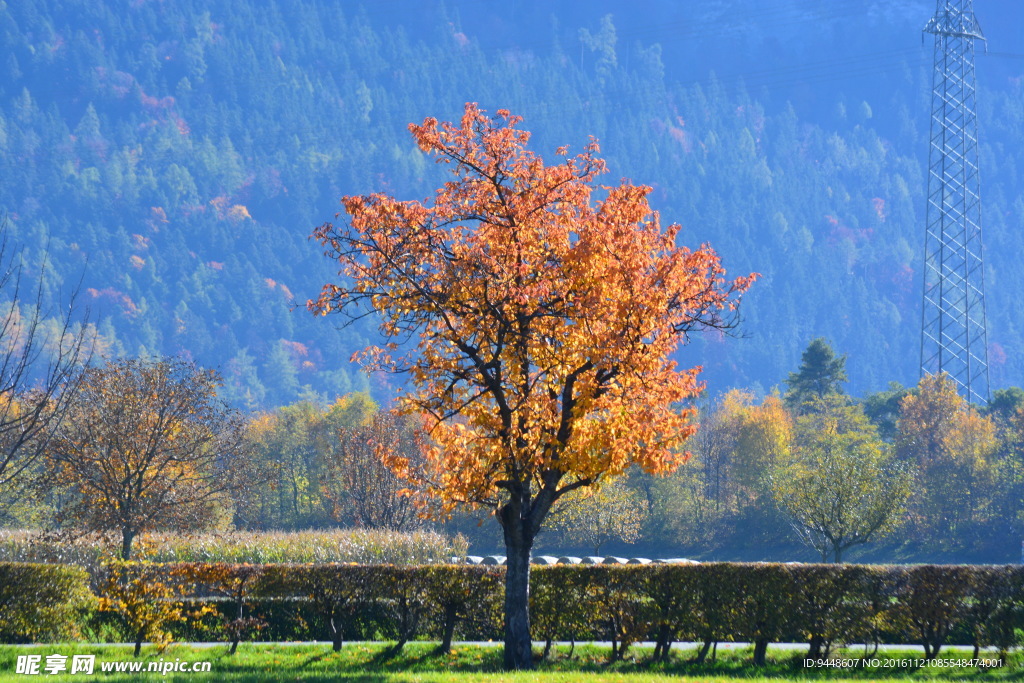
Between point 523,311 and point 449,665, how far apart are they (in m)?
6.25

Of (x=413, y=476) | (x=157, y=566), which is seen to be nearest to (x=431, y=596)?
(x=413, y=476)

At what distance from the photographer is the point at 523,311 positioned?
44.6 feet

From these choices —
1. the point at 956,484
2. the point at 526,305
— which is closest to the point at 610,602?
the point at 526,305

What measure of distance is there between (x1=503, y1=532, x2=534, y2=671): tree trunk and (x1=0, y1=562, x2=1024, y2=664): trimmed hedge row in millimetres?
2361

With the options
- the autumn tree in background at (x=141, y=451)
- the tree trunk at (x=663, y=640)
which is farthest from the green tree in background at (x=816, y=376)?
the tree trunk at (x=663, y=640)

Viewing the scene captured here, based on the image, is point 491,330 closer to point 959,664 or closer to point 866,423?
point 959,664

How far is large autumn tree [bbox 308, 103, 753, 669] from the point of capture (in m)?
13.2

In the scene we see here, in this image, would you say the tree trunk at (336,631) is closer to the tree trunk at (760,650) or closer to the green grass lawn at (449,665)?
the green grass lawn at (449,665)

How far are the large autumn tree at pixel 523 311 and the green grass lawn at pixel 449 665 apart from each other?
1460mm

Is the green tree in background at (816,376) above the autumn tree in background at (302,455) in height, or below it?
above

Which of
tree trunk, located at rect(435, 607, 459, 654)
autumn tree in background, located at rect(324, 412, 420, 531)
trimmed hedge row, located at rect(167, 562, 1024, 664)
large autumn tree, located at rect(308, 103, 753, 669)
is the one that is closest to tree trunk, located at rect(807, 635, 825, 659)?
trimmed hedge row, located at rect(167, 562, 1024, 664)

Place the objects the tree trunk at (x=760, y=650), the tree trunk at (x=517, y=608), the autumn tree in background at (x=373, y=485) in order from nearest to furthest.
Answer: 1. the tree trunk at (x=517, y=608)
2. the tree trunk at (x=760, y=650)
3. the autumn tree in background at (x=373, y=485)

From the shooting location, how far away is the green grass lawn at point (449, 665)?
518 inches

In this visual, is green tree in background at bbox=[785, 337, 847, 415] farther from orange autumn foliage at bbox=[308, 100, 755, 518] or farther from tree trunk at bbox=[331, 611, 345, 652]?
orange autumn foliage at bbox=[308, 100, 755, 518]
